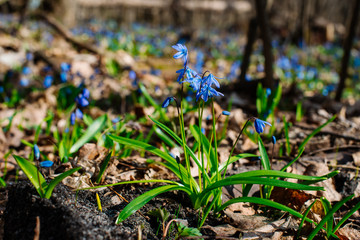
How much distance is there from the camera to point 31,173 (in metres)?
1.42

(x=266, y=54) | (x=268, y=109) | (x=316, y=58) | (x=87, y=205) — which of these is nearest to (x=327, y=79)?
(x=316, y=58)

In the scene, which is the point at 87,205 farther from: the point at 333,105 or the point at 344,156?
the point at 333,105

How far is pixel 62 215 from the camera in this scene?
1.35 meters

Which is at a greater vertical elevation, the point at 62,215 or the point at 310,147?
the point at 62,215

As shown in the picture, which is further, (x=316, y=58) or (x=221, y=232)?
(x=316, y=58)

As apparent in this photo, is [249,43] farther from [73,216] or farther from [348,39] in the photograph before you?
[73,216]

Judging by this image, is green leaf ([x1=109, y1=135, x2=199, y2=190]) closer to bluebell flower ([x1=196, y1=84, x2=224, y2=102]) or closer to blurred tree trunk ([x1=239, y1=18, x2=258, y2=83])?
bluebell flower ([x1=196, y1=84, x2=224, y2=102])

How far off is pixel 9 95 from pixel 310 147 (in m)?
3.52

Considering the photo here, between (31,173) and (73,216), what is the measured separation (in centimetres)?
28

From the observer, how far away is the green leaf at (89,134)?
2.17 m

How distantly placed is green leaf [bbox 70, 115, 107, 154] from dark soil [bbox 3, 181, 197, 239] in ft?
1.82

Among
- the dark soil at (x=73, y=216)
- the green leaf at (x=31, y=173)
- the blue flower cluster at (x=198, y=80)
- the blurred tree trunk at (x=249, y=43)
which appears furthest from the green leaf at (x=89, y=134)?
the blurred tree trunk at (x=249, y=43)

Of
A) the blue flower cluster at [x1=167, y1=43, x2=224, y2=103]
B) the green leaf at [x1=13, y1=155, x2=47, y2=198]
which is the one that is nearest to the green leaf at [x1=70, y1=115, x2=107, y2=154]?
the green leaf at [x1=13, y1=155, x2=47, y2=198]

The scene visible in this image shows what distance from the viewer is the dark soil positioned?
1.32 metres
